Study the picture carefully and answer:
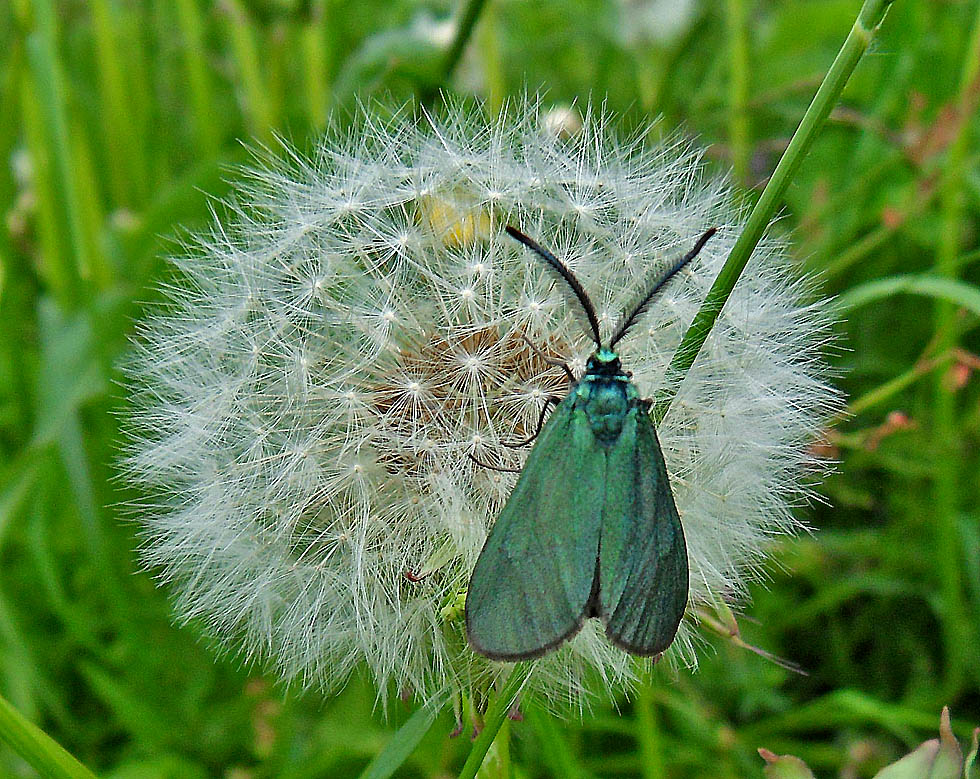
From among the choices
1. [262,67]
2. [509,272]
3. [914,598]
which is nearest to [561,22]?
[262,67]

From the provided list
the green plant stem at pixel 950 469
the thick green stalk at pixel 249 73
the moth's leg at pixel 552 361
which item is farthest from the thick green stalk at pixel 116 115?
the green plant stem at pixel 950 469

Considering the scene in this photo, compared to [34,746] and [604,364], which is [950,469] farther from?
[34,746]

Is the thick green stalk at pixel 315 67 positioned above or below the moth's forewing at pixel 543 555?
above

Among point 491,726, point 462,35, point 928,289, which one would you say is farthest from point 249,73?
point 491,726

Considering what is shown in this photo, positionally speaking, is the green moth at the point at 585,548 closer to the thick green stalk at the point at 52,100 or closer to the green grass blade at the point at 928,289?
the green grass blade at the point at 928,289

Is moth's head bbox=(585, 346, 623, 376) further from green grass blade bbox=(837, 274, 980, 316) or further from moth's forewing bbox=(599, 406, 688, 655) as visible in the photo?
green grass blade bbox=(837, 274, 980, 316)

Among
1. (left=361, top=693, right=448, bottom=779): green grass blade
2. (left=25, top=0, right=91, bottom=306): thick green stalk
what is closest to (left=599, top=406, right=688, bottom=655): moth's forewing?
(left=361, top=693, right=448, bottom=779): green grass blade
